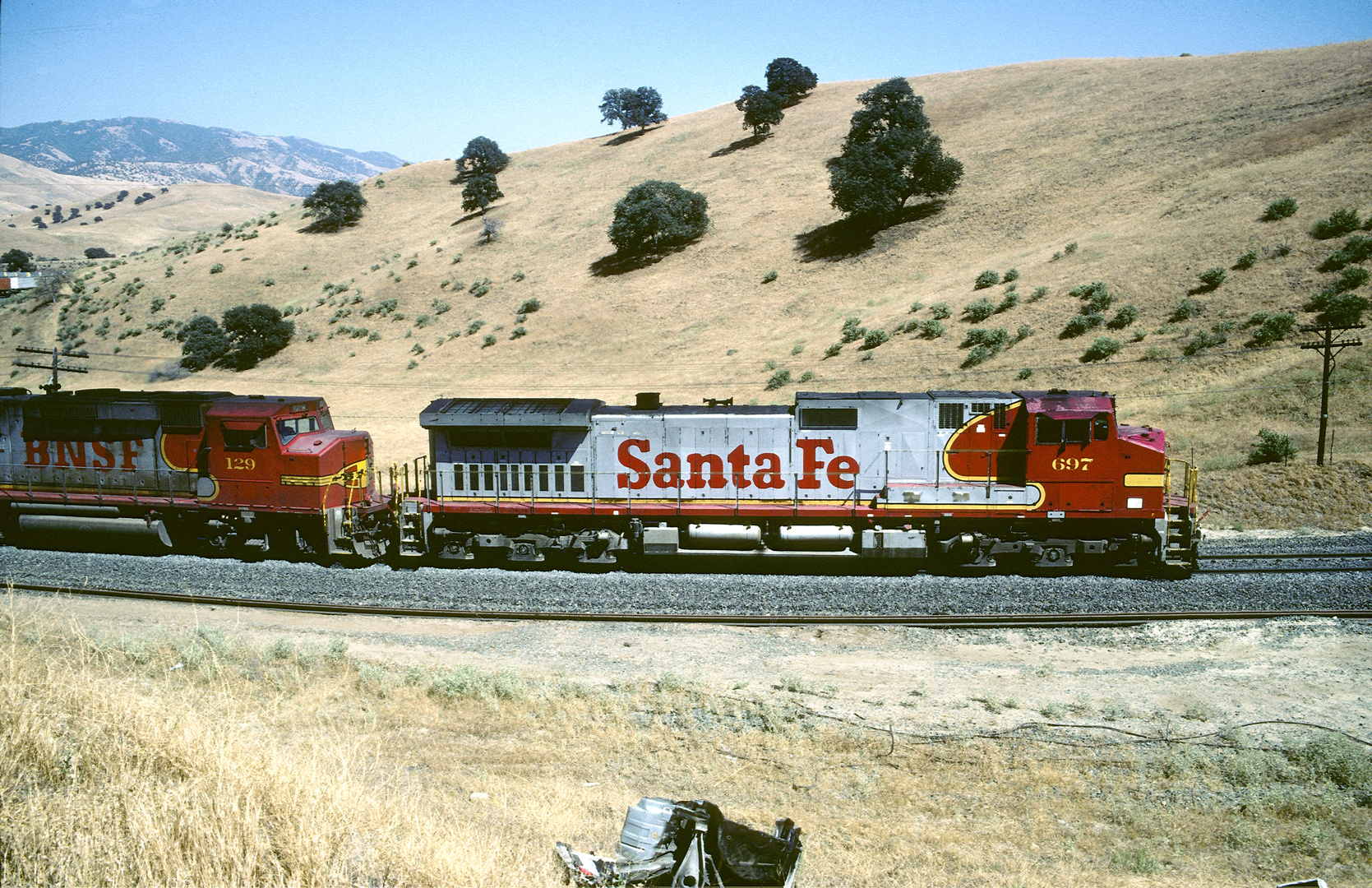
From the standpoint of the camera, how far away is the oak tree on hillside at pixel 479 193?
256 feet

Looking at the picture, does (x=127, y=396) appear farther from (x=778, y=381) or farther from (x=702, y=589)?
(x=778, y=381)

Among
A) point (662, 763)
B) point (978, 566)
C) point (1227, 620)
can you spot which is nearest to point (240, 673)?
point (662, 763)

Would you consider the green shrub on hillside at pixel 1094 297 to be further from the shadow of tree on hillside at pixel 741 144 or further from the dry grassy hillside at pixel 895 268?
the shadow of tree on hillside at pixel 741 144

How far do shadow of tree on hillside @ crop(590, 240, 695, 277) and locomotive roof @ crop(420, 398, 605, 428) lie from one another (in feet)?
135

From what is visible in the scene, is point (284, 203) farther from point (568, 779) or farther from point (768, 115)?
point (568, 779)

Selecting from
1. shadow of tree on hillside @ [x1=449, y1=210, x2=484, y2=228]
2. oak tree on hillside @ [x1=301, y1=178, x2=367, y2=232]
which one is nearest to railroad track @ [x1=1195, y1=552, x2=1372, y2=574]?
shadow of tree on hillside @ [x1=449, y1=210, x2=484, y2=228]

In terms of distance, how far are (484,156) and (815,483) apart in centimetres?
8392

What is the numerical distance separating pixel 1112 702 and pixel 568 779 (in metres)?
7.72

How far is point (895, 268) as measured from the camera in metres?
50.8

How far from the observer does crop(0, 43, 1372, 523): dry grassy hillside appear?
3422 cm

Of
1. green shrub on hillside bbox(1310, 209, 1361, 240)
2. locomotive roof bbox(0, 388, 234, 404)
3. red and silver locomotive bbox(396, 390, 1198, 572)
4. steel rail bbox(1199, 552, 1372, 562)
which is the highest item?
green shrub on hillside bbox(1310, 209, 1361, 240)

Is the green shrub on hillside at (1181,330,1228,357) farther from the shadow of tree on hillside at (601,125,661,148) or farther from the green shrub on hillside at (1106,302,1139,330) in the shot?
the shadow of tree on hillside at (601,125,661,148)

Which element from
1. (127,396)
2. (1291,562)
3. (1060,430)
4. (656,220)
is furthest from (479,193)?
(1291,562)

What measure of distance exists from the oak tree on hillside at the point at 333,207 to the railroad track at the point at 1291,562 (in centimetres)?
8105
